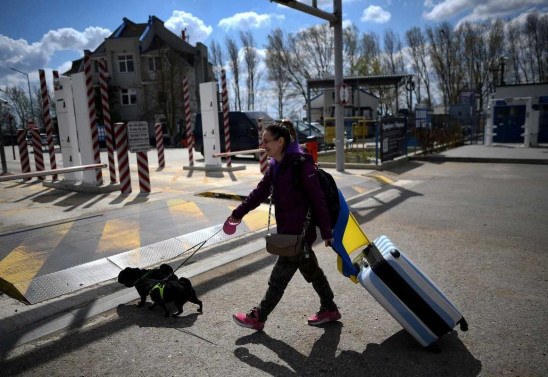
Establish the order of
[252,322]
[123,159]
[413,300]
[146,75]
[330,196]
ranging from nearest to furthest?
[413,300], [330,196], [252,322], [123,159], [146,75]

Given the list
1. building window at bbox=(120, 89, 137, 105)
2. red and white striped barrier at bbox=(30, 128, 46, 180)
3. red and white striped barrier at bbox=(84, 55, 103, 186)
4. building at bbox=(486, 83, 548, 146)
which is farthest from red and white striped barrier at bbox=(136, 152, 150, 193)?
building window at bbox=(120, 89, 137, 105)

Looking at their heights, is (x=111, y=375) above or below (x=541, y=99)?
below

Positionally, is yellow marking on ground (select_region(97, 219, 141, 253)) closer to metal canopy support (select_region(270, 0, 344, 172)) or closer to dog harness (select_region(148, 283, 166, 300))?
dog harness (select_region(148, 283, 166, 300))

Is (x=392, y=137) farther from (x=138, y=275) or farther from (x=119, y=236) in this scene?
(x=138, y=275)

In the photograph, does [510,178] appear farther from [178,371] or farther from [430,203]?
[178,371]

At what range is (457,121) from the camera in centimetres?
2241

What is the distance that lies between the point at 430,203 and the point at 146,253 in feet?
18.5

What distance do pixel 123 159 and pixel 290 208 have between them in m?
7.07

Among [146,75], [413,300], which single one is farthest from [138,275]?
[146,75]

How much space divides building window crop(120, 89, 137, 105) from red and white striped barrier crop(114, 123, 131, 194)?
117ft

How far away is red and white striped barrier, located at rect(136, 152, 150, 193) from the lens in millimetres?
9336

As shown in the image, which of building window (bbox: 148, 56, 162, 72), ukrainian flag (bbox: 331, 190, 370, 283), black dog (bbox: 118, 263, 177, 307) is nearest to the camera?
ukrainian flag (bbox: 331, 190, 370, 283)

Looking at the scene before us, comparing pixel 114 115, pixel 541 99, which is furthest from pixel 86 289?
pixel 114 115

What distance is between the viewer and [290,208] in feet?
10.4
